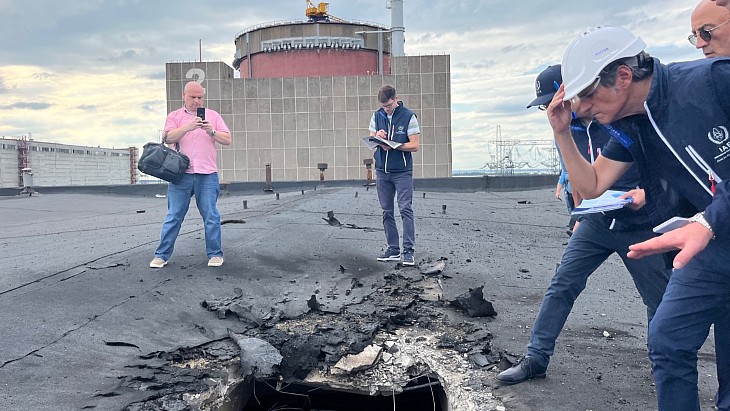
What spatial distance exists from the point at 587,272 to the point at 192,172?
4.11 metres

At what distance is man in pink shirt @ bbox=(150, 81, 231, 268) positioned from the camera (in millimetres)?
6105

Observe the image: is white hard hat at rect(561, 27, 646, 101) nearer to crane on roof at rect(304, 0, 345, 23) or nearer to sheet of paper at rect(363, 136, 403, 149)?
sheet of paper at rect(363, 136, 403, 149)

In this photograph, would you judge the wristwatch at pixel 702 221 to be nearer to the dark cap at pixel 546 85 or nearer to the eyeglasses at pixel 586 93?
the eyeglasses at pixel 586 93

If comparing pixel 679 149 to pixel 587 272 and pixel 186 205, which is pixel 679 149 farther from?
pixel 186 205

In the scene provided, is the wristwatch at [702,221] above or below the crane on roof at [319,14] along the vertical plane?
below

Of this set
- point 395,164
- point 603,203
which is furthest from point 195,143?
point 603,203

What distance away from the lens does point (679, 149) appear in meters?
2.23

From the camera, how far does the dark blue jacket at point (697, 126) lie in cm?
213

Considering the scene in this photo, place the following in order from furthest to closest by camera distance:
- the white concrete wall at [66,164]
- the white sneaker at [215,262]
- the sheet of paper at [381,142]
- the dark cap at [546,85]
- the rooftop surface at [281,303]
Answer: the white concrete wall at [66,164]
the sheet of paper at [381,142]
the white sneaker at [215,262]
the dark cap at [546,85]
the rooftop surface at [281,303]

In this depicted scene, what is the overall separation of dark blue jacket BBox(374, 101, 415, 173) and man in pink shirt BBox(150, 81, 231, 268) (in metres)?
1.85

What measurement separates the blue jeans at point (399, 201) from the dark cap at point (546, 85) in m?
3.10

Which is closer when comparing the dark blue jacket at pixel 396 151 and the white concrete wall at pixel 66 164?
the dark blue jacket at pixel 396 151

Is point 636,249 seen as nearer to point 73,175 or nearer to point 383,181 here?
point 383,181

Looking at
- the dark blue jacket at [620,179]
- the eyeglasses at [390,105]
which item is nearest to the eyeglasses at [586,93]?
the dark blue jacket at [620,179]
